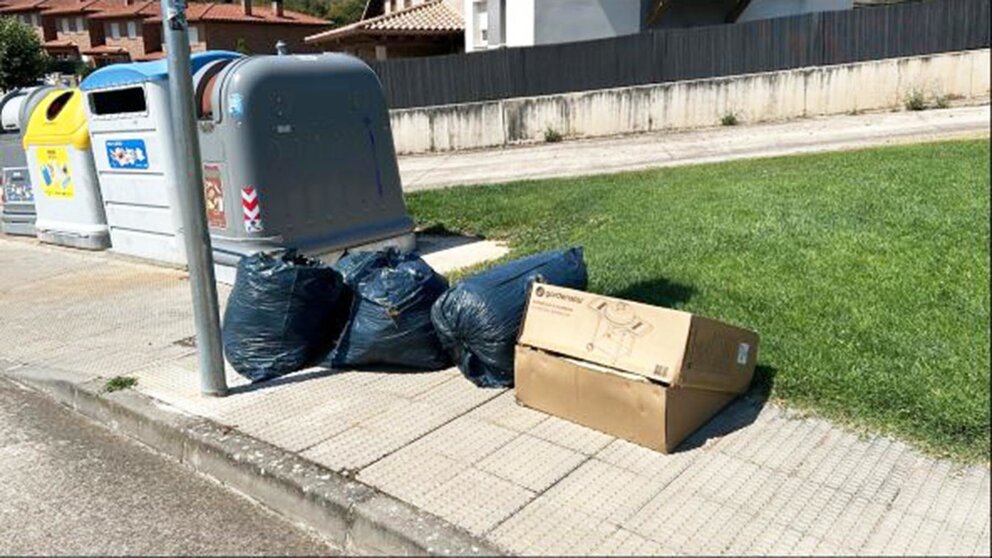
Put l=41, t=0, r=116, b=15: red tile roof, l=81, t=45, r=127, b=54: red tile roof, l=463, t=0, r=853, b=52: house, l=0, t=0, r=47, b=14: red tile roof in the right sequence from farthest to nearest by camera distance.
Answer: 1. l=0, t=0, r=47, b=14: red tile roof
2. l=41, t=0, r=116, b=15: red tile roof
3. l=81, t=45, r=127, b=54: red tile roof
4. l=463, t=0, r=853, b=52: house

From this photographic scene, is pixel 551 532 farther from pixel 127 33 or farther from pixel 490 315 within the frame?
pixel 127 33

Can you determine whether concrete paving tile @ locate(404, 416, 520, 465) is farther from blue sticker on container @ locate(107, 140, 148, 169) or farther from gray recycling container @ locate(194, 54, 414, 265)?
blue sticker on container @ locate(107, 140, 148, 169)

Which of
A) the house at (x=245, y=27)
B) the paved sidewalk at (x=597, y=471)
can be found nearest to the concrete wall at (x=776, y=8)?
the paved sidewalk at (x=597, y=471)

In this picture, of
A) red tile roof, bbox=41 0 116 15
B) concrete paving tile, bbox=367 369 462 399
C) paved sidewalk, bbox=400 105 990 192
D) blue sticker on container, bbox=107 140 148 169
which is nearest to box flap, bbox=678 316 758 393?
concrete paving tile, bbox=367 369 462 399

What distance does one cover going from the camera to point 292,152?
6.64m

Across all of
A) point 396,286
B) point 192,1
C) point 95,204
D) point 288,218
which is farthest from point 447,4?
point 192,1

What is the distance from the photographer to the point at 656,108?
17891 mm

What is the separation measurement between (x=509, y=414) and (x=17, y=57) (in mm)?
46147

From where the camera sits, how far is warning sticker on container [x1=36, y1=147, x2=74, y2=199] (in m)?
8.64

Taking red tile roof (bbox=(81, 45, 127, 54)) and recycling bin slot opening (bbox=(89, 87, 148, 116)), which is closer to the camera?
recycling bin slot opening (bbox=(89, 87, 148, 116))

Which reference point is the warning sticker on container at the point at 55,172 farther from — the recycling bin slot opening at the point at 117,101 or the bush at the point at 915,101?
the bush at the point at 915,101

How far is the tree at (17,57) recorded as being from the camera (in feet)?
134

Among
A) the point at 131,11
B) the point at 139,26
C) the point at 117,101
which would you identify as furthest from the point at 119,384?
the point at 131,11

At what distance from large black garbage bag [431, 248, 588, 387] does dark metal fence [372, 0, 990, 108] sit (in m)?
14.8
